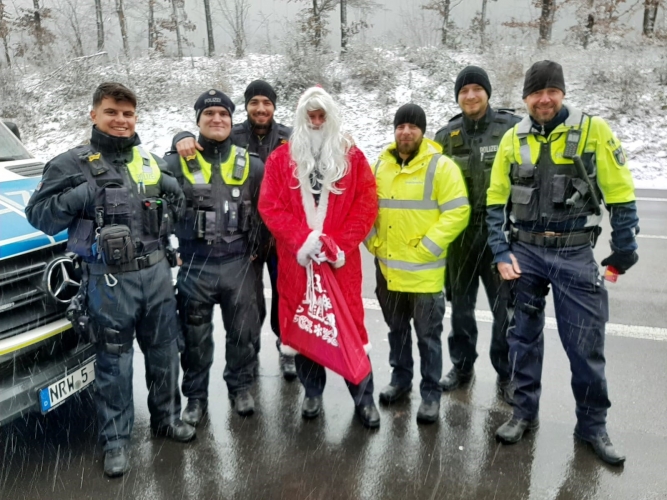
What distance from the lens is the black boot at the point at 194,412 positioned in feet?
12.0

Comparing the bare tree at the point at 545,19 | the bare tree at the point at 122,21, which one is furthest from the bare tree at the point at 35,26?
the bare tree at the point at 545,19

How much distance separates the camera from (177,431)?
11.4 feet

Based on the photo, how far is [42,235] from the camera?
10.7 feet

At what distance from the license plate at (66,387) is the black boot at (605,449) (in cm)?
296

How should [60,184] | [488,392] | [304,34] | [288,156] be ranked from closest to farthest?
[60,184] → [288,156] → [488,392] → [304,34]

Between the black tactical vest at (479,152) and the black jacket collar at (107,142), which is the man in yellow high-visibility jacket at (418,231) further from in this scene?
the black jacket collar at (107,142)

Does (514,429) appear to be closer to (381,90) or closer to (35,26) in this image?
(381,90)

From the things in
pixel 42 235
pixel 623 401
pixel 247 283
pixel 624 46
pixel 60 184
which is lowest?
pixel 623 401

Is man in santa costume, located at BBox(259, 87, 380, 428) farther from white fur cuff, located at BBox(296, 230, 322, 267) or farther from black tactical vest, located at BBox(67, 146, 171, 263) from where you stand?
black tactical vest, located at BBox(67, 146, 171, 263)

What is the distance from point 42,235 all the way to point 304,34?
57.2ft

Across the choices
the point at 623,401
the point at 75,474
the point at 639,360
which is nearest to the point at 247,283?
the point at 75,474

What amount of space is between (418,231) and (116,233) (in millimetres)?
1781

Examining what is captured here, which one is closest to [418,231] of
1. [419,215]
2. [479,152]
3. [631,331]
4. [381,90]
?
[419,215]

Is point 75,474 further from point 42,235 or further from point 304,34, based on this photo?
point 304,34
